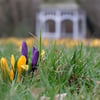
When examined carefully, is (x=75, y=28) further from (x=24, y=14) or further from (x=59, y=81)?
(x=59, y=81)

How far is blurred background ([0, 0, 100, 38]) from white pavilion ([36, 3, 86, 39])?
0.22m

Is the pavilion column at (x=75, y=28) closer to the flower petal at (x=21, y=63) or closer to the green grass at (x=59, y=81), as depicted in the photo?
the green grass at (x=59, y=81)

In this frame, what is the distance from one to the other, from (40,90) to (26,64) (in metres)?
0.39

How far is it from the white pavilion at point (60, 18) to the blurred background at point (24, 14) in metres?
0.22

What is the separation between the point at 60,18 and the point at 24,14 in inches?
48.6

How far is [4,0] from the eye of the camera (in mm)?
12586

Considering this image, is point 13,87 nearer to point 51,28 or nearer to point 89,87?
point 89,87

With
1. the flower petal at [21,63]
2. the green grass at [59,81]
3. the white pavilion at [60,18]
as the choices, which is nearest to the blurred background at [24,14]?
the white pavilion at [60,18]

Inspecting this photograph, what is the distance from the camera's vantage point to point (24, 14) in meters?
12.9

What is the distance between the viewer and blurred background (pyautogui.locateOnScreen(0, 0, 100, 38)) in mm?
12625

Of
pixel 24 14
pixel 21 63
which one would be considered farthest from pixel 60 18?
pixel 21 63

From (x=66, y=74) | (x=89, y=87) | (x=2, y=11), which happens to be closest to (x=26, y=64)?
(x=66, y=74)

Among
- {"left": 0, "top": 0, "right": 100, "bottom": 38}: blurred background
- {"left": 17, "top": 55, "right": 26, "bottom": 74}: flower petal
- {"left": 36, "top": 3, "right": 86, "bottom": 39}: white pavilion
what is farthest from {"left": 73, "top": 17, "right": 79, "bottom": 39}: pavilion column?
{"left": 17, "top": 55, "right": 26, "bottom": 74}: flower petal

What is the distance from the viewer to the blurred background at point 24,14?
41.4ft
